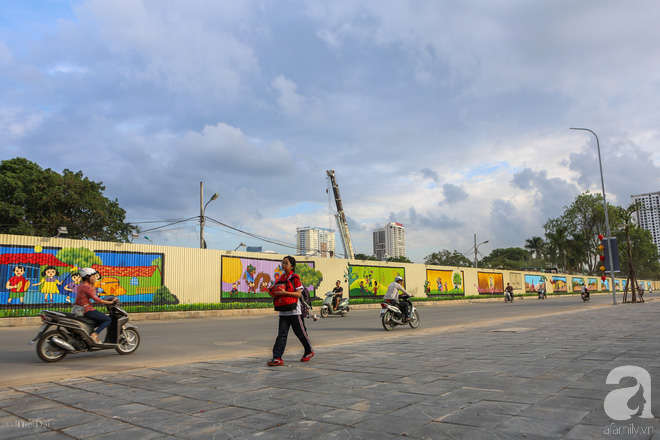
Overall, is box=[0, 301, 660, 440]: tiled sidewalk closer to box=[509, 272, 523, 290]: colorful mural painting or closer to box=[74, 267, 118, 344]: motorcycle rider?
box=[74, 267, 118, 344]: motorcycle rider

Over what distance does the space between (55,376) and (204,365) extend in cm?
210

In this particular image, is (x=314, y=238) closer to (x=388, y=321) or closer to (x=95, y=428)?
(x=388, y=321)

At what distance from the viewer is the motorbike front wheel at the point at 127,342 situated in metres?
8.60

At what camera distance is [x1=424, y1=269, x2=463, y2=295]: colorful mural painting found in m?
40.6

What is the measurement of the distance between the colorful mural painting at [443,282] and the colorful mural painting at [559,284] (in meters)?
28.4

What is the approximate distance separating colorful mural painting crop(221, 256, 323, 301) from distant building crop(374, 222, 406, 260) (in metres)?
99.6

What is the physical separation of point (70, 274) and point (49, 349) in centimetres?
1224

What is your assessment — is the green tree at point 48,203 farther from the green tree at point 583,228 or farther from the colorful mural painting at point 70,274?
the green tree at point 583,228

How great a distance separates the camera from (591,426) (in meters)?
3.51

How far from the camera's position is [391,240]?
418 ft

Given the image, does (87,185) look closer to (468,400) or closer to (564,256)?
(468,400)

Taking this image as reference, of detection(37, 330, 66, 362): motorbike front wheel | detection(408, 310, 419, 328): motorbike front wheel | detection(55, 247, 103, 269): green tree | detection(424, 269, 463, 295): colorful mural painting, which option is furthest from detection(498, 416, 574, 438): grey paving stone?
detection(424, 269, 463, 295): colorful mural painting

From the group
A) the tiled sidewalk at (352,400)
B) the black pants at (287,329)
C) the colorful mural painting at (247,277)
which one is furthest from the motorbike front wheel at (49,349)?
the colorful mural painting at (247,277)

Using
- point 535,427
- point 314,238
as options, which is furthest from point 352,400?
point 314,238
